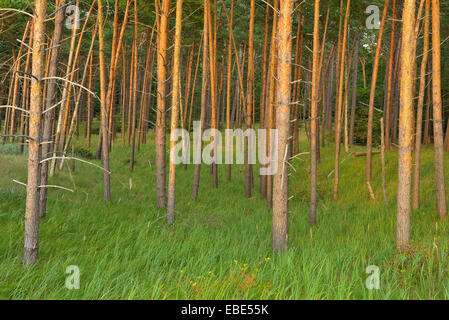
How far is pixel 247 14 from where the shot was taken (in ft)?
50.7

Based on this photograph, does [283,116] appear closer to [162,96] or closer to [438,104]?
[162,96]

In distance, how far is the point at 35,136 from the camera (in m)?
4.13

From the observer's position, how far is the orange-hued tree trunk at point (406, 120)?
5.50 meters

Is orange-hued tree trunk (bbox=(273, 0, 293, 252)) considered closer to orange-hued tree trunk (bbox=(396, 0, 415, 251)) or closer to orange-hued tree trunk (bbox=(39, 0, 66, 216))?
orange-hued tree trunk (bbox=(396, 0, 415, 251))

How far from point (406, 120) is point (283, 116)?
214 cm

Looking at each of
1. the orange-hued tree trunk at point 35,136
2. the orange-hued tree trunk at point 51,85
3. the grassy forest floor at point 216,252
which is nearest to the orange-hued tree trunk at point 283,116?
the grassy forest floor at point 216,252

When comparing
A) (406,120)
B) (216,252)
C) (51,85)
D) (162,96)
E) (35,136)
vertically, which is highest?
(162,96)

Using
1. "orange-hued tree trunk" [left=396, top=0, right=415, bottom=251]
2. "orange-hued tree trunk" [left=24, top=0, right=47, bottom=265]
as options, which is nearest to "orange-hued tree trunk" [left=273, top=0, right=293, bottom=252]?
"orange-hued tree trunk" [left=396, top=0, right=415, bottom=251]

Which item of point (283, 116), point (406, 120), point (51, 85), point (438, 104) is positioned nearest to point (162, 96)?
point (51, 85)

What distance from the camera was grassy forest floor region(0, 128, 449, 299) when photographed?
3984mm

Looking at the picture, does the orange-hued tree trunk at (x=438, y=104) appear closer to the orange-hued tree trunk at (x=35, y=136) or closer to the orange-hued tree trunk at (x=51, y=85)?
the orange-hued tree trunk at (x=35, y=136)

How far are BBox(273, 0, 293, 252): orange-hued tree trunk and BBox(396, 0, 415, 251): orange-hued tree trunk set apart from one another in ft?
6.60

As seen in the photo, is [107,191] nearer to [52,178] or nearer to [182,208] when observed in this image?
[182,208]
